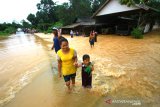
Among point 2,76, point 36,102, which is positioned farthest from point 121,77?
point 2,76

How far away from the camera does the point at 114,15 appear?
84.3 feet

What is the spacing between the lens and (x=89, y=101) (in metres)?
4.55

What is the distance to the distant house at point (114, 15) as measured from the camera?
21331 millimetres

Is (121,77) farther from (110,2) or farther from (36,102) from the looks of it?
(110,2)

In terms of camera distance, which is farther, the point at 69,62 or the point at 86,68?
the point at 86,68

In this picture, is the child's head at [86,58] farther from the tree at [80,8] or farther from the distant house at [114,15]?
the tree at [80,8]

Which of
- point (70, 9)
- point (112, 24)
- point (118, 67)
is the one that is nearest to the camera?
point (118, 67)

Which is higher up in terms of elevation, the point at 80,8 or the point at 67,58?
the point at 80,8

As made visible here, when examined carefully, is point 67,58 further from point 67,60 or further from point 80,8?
point 80,8

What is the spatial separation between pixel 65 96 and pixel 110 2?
20.6 meters

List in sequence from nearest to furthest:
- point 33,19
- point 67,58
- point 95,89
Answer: point 67,58
point 95,89
point 33,19

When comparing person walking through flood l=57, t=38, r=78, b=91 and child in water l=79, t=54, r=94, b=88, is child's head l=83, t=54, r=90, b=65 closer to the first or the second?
child in water l=79, t=54, r=94, b=88

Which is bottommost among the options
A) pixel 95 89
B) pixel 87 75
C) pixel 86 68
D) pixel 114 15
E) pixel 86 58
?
pixel 95 89

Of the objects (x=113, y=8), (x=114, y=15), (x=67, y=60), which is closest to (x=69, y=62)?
(x=67, y=60)
